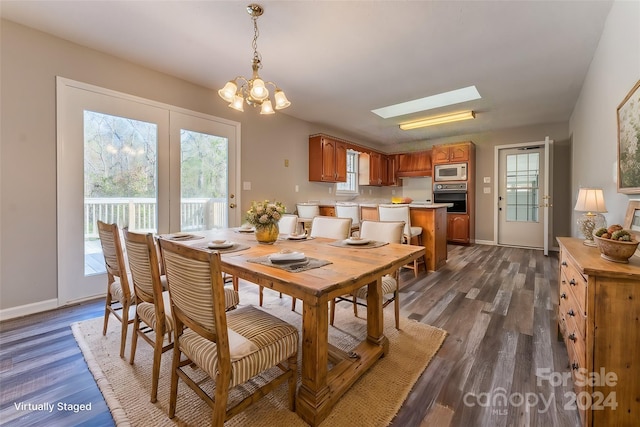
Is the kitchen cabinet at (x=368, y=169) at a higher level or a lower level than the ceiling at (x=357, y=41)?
lower

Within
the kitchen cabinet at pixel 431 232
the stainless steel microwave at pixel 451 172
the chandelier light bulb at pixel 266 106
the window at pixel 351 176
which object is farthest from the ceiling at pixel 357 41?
the window at pixel 351 176

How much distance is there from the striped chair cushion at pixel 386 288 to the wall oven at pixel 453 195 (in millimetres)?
4458

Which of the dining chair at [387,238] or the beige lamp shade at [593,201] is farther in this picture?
the dining chair at [387,238]

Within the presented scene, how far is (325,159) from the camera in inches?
202

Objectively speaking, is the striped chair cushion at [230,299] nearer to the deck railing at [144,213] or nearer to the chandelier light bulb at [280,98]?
the chandelier light bulb at [280,98]

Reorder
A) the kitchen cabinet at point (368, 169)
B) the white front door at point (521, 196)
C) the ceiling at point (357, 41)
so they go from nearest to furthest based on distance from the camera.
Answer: the ceiling at point (357, 41) < the white front door at point (521, 196) < the kitchen cabinet at point (368, 169)

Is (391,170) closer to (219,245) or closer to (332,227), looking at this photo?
(332,227)

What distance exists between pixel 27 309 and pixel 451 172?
6706 mm

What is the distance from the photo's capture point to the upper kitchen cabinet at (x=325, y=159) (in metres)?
5.07

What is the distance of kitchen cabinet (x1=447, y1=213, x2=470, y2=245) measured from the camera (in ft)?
18.9

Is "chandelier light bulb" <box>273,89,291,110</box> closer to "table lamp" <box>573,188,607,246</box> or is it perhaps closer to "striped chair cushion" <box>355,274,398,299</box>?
"striped chair cushion" <box>355,274,398,299</box>

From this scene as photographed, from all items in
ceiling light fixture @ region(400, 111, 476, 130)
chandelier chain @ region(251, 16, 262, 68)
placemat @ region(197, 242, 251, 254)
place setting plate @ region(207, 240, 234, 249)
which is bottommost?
placemat @ region(197, 242, 251, 254)

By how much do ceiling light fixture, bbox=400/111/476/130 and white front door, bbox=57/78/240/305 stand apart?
11.1ft

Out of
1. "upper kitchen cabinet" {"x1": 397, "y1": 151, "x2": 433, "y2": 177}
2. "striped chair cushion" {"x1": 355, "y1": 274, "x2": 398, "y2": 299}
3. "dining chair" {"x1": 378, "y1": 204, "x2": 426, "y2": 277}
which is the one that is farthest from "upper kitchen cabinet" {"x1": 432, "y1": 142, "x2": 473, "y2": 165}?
"striped chair cushion" {"x1": 355, "y1": 274, "x2": 398, "y2": 299}
